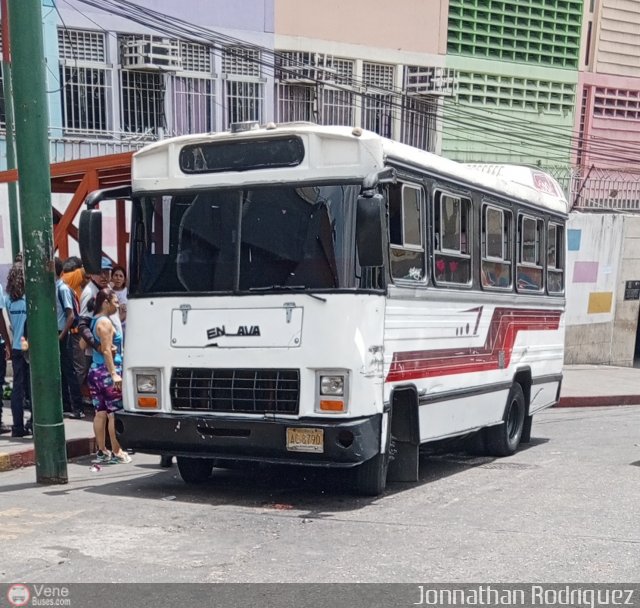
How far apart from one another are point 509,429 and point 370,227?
4.55 m

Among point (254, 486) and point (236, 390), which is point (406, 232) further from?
point (254, 486)

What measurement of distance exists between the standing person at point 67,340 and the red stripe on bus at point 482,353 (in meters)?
4.35

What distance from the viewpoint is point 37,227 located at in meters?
8.46

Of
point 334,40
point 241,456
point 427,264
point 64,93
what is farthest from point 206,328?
point 334,40

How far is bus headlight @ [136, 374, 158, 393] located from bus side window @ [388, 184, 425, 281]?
2.10 m

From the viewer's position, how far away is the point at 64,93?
61.8 feet

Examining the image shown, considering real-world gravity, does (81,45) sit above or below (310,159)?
above

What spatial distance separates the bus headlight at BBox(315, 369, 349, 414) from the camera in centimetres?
771

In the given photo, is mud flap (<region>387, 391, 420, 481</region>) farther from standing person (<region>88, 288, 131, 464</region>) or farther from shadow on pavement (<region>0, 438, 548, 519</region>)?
standing person (<region>88, 288, 131, 464</region>)

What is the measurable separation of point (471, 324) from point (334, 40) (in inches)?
524

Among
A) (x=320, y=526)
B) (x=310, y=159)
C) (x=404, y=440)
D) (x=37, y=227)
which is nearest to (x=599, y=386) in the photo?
(x=404, y=440)

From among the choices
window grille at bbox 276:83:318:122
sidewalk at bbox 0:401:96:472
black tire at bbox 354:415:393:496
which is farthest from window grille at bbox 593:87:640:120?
black tire at bbox 354:415:393:496

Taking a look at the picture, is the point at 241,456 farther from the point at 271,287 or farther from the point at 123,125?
the point at 123,125

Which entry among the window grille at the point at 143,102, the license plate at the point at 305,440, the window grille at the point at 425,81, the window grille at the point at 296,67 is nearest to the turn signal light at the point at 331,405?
the license plate at the point at 305,440
